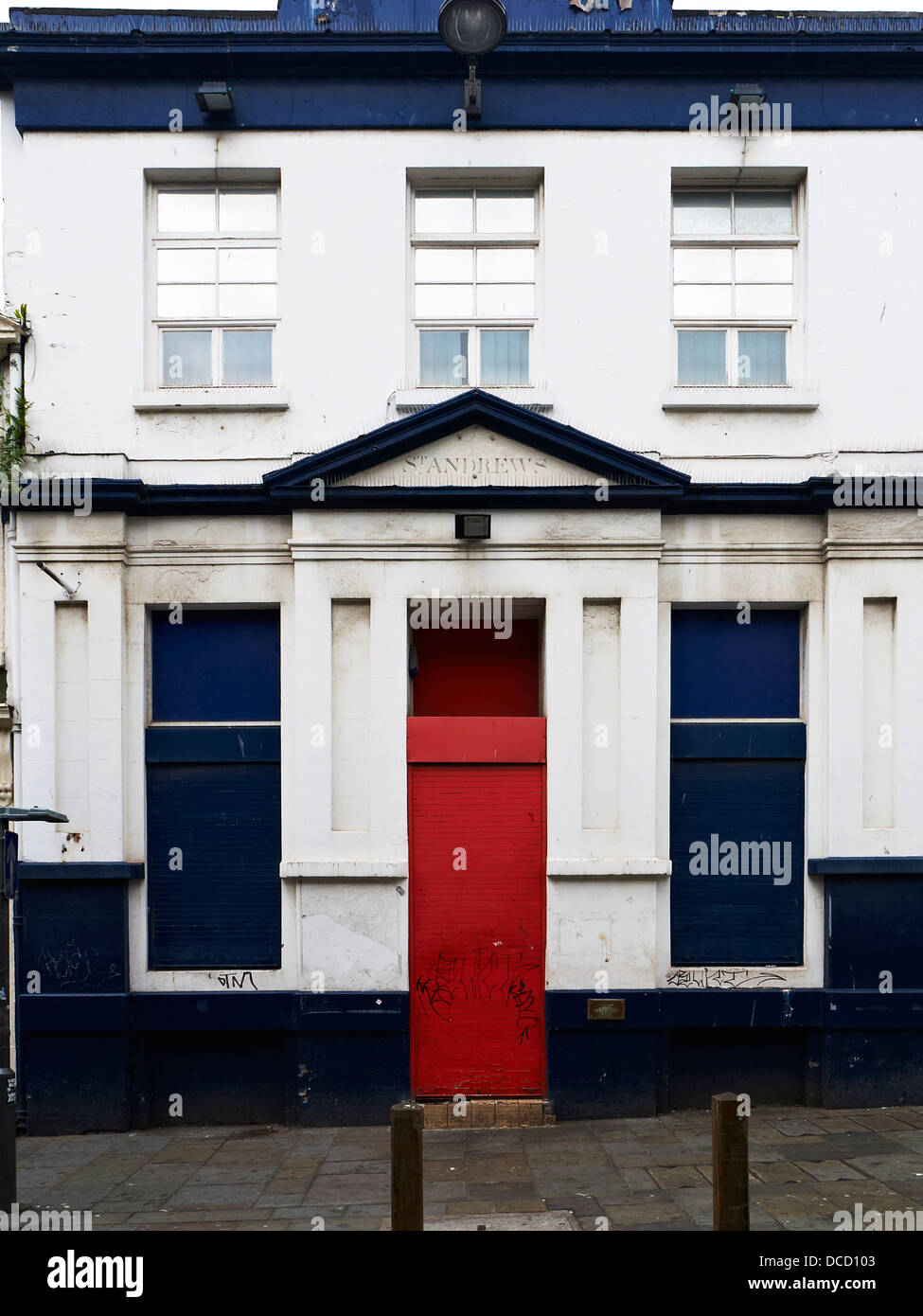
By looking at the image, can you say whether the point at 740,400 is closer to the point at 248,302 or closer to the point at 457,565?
the point at 457,565

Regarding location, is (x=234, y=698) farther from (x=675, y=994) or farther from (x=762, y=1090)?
(x=762, y=1090)

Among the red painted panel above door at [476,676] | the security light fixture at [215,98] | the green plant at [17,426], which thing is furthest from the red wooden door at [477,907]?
the security light fixture at [215,98]

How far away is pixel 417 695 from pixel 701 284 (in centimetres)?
465

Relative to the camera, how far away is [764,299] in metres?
9.30

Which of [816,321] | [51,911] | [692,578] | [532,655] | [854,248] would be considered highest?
[854,248]

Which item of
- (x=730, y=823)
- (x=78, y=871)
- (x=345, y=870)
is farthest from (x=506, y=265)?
(x=78, y=871)

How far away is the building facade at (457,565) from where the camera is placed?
28.2ft

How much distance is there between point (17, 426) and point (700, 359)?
6.20 metres

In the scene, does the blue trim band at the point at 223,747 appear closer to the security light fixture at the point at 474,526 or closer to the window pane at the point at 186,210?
the security light fixture at the point at 474,526
